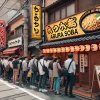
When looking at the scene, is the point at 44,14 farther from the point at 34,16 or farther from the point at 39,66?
the point at 39,66

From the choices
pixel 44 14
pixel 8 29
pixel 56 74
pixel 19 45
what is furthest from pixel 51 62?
pixel 8 29

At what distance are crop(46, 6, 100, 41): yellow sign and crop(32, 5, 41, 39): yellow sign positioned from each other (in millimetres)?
1011

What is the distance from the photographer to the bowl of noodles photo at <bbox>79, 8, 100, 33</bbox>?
8718 millimetres

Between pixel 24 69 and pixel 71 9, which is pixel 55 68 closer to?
pixel 24 69

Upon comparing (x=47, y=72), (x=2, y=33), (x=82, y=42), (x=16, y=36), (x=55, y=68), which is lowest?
(x=47, y=72)

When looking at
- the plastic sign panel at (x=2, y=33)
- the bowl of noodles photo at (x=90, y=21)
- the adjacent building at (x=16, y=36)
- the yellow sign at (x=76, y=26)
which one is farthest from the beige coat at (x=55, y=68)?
the plastic sign panel at (x=2, y=33)

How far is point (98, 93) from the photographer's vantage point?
866cm

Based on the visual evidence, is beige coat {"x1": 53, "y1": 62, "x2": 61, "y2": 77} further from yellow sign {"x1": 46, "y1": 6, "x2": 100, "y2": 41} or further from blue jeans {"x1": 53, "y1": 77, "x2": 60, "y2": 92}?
yellow sign {"x1": 46, "y1": 6, "x2": 100, "y2": 41}

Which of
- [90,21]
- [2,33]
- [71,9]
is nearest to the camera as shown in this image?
[90,21]

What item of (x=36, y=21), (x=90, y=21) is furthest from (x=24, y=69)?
(x=90, y=21)

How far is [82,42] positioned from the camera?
895 cm

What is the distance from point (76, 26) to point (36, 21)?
4.60 meters

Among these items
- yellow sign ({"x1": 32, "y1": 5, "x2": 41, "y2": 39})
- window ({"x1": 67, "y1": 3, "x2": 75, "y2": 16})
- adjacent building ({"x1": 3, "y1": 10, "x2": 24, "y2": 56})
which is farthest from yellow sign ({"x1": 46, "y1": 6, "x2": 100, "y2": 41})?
adjacent building ({"x1": 3, "y1": 10, "x2": 24, "y2": 56})

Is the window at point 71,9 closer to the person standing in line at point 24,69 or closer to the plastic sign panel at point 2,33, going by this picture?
the person standing in line at point 24,69
